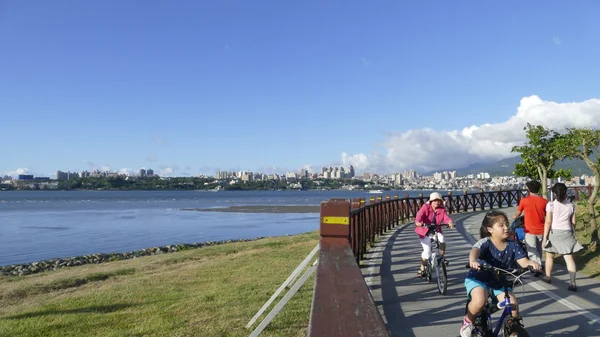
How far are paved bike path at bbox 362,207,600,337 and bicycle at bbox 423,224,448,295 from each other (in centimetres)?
15

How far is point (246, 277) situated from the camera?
11.9 meters

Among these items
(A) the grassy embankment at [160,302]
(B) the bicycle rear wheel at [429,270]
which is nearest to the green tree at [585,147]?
(B) the bicycle rear wheel at [429,270]

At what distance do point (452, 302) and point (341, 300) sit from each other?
4.52 metres

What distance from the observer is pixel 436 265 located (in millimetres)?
8102

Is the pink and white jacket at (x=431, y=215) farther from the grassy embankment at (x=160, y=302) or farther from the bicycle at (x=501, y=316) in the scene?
the bicycle at (x=501, y=316)

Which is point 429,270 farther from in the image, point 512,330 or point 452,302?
point 512,330

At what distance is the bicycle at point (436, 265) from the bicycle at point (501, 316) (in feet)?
10.1

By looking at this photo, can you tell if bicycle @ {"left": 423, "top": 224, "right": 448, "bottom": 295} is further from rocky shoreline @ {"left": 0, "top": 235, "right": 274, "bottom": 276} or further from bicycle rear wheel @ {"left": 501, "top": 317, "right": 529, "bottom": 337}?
rocky shoreline @ {"left": 0, "top": 235, "right": 274, "bottom": 276}

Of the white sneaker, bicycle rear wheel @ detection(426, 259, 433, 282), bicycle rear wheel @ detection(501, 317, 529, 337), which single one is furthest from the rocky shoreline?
bicycle rear wheel @ detection(501, 317, 529, 337)

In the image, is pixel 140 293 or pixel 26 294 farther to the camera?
pixel 26 294

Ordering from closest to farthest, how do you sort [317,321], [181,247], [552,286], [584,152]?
[317,321] < [552,286] < [584,152] < [181,247]

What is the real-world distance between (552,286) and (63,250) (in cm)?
2751

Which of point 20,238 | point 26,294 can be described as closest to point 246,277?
point 26,294

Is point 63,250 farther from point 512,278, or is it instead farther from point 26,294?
point 512,278
